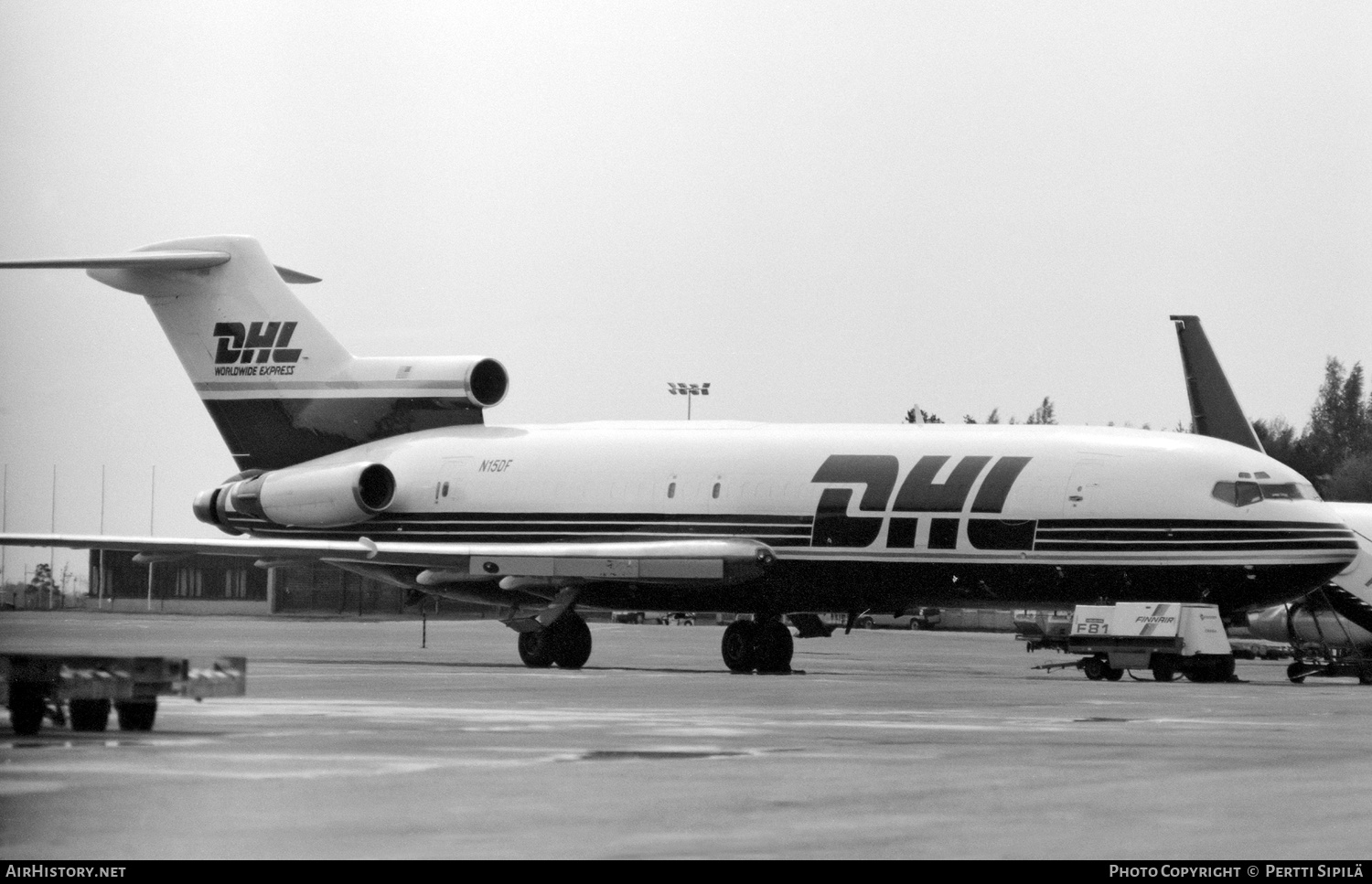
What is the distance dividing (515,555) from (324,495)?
470 centimetres

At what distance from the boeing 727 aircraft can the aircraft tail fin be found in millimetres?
14328

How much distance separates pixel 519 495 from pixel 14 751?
75.2 feet

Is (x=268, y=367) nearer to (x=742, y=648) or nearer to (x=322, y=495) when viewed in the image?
(x=322, y=495)

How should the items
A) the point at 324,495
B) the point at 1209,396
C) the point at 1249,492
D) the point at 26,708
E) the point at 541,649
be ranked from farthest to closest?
the point at 1209,396
the point at 324,495
the point at 541,649
the point at 1249,492
the point at 26,708

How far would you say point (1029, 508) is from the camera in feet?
105

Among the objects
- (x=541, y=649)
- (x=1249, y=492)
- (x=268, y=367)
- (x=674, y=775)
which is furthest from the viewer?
(x=268, y=367)

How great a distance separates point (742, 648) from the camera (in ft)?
115

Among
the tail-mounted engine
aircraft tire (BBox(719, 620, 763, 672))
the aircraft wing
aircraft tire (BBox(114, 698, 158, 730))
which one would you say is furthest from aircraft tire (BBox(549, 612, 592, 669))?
aircraft tire (BBox(114, 698, 158, 730))

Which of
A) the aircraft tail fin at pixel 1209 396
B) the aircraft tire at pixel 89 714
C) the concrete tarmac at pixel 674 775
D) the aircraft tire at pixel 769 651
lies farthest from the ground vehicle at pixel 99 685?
the aircraft tail fin at pixel 1209 396

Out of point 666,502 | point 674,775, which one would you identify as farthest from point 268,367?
point 674,775

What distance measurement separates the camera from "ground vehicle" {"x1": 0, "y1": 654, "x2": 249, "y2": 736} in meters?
14.3

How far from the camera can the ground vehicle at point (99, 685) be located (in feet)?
47.0

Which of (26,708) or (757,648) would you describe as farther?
(757,648)

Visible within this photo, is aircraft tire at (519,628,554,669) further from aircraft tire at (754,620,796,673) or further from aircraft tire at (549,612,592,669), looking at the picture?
aircraft tire at (754,620,796,673)
